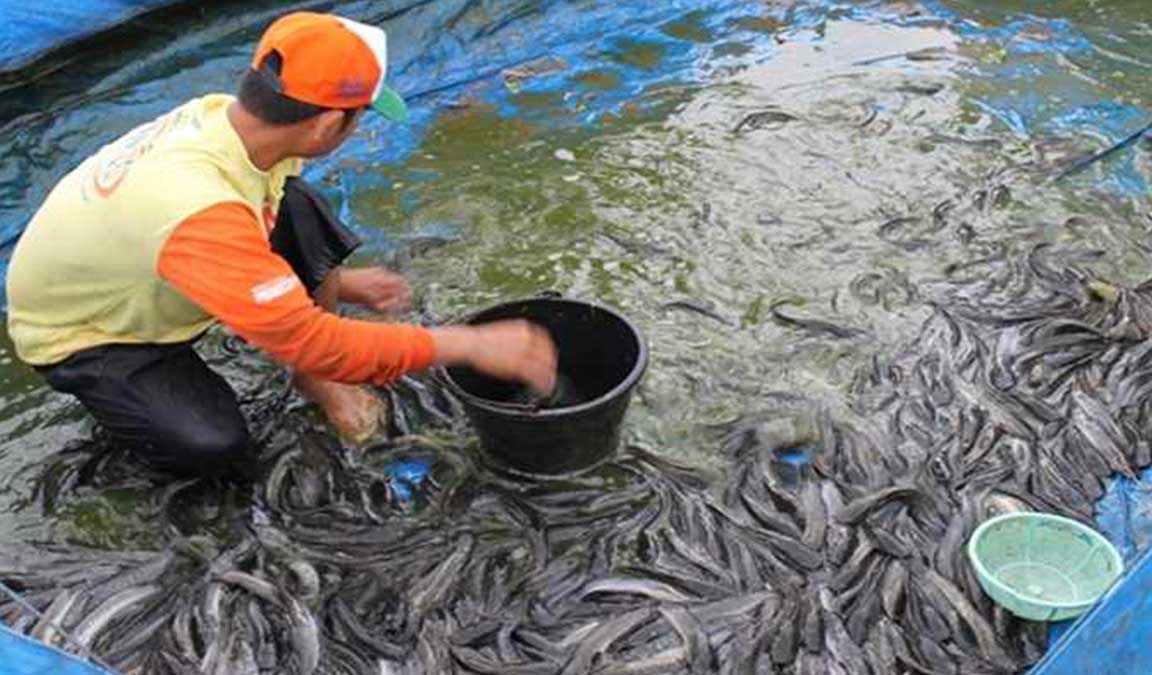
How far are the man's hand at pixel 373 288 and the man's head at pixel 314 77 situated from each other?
899mm

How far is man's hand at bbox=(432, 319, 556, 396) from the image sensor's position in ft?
10.4

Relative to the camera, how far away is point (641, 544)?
3.48 metres

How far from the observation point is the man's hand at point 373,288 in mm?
3957

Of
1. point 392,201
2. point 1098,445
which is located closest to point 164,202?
point 392,201

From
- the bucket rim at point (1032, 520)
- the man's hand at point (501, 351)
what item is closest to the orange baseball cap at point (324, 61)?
the man's hand at point (501, 351)

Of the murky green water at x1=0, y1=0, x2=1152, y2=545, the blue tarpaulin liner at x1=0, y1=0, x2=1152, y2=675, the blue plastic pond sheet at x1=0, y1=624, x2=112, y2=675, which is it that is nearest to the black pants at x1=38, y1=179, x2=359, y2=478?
the murky green water at x1=0, y1=0, x2=1152, y2=545

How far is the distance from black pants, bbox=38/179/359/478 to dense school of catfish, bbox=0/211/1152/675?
0.63 feet

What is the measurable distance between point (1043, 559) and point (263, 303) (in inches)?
91.0

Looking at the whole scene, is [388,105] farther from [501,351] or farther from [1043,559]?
[1043,559]

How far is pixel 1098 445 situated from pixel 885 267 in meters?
1.29

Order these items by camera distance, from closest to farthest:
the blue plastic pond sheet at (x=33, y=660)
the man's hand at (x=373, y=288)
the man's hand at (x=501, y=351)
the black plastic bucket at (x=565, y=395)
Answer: the blue plastic pond sheet at (x=33, y=660)
the man's hand at (x=501, y=351)
the black plastic bucket at (x=565, y=395)
the man's hand at (x=373, y=288)

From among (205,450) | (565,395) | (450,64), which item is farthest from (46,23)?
(565,395)

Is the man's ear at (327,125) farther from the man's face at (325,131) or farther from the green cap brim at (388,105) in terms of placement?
the green cap brim at (388,105)

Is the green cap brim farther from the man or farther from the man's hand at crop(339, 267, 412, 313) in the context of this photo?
the man's hand at crop(339, 267, 412, 313)
